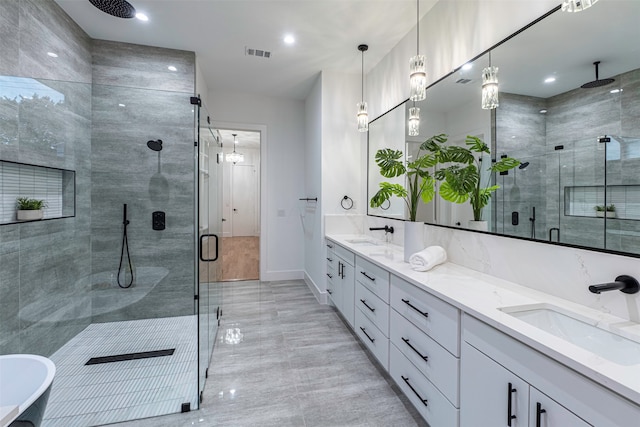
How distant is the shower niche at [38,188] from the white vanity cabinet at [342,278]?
2.63m

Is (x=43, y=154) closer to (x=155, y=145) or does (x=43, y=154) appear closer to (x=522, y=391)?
(x=155, y=145)

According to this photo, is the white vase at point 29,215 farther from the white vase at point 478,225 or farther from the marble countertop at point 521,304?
the white vase at point 478,225

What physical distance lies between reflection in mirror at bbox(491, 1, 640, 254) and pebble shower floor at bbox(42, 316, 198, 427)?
8.00ft

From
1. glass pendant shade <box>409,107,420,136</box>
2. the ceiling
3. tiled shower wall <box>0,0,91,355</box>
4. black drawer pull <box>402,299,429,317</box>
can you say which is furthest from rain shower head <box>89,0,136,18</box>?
black drawer pull <box>402,299,429,317</box>

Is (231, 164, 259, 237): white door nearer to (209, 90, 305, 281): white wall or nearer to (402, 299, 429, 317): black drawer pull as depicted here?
(209, 90, 305, 281): white wall

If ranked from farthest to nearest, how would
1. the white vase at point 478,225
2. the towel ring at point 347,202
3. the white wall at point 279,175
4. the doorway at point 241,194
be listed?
the doorway at point 241,194, the white wall at point 279,175, the towel ring at point 347,202, the white vase at point 478,225

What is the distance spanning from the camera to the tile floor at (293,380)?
5.84 feet

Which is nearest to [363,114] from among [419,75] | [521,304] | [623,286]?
[419,75]

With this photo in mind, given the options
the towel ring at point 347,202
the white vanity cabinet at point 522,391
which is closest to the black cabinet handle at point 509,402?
the white vanity cabinet at point 522,391

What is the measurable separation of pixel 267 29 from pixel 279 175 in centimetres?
230

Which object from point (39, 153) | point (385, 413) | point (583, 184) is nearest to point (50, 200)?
Result: point (39, 153)

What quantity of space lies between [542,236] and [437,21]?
1.96 m

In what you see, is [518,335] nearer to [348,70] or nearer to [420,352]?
[420,352]

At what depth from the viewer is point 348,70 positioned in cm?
379
